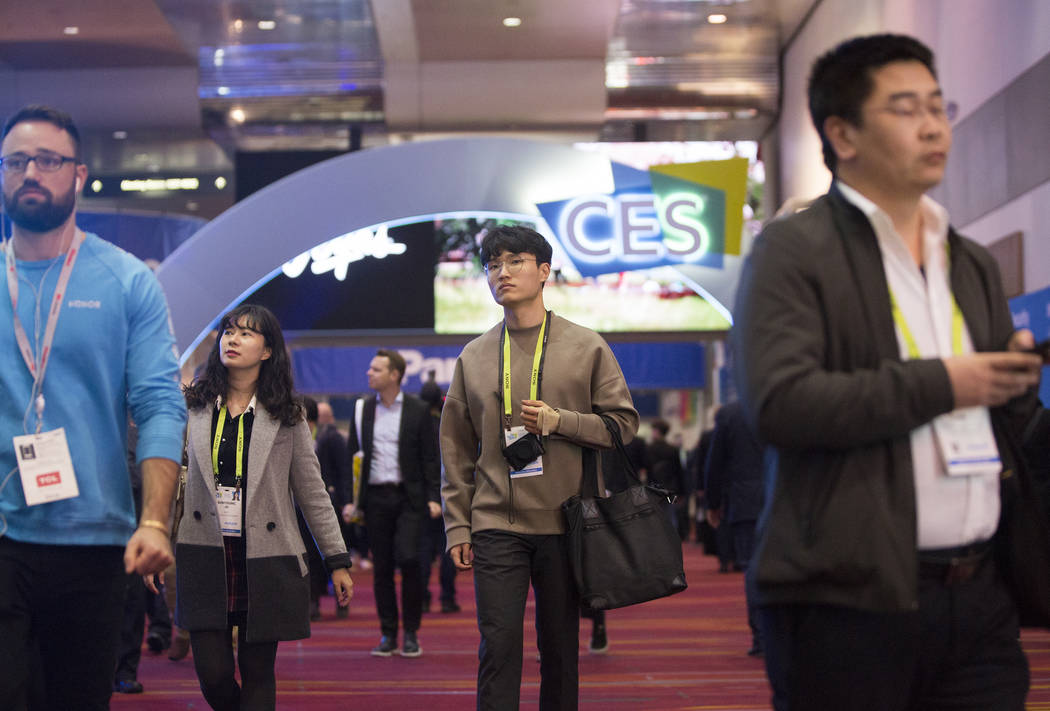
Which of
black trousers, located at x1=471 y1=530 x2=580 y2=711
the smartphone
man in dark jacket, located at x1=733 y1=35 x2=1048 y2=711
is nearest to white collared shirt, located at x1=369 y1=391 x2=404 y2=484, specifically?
black trousers, located at x1=471 y1=530 x2=580 y2=711

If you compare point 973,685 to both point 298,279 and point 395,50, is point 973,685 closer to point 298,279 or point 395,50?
point 395,50

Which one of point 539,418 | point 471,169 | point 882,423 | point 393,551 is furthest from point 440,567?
point 882,423

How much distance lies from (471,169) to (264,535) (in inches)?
285

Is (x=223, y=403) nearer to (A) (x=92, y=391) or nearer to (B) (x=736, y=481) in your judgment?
(A) (x=92, y=391)

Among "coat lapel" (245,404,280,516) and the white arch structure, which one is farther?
the white arch structure

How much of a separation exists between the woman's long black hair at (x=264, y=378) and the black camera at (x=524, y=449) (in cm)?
66

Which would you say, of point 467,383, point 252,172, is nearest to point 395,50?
point 252,172

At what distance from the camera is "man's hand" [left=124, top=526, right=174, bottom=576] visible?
7.13ft

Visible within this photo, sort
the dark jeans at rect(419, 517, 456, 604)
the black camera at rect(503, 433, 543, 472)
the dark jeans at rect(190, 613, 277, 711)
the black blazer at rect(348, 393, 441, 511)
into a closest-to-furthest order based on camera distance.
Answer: the dark jeans at rect(190, 613, 277, 711) < the black camera at rect(503, 433, 543, 472) < the black blazer at rect(348, 393, 441, 511) < the dark jeans at rect(419, 517, 456, 604)

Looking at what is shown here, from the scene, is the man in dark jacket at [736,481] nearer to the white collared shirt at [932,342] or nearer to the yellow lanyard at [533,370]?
the yellow lanyard at [533,370]

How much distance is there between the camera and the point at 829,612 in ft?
5.77

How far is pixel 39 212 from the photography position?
7.77 ft

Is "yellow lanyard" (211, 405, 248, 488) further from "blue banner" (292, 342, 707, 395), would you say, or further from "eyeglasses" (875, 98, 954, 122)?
"blue banner" (292, 342, 707, 395)

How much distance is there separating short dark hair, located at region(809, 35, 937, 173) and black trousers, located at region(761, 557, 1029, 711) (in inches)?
28.6
